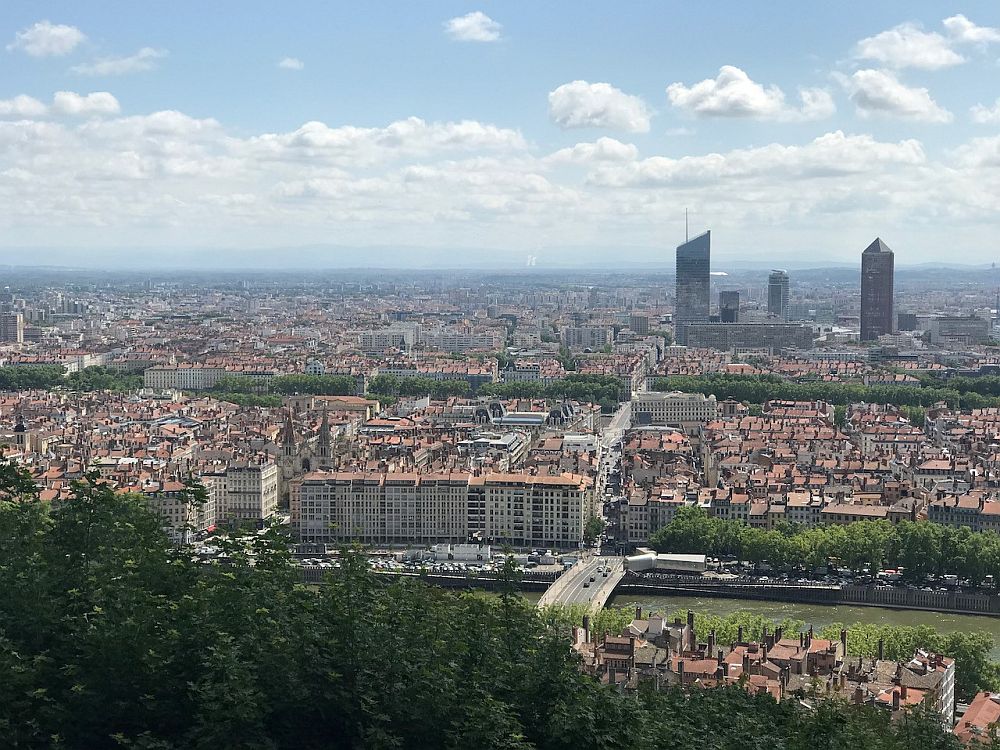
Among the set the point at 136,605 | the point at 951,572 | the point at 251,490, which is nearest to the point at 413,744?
the point at 136,605

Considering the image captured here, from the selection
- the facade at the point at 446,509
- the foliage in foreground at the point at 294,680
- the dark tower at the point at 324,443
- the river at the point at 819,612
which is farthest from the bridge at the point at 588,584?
the foliage in foreground at the point at 294,680

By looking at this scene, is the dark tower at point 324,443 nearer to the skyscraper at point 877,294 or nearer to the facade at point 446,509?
the facade at point 446,509

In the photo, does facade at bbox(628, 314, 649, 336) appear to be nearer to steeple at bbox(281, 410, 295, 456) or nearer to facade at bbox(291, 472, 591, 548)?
steeple at bbox(281, 410, 295, 456)

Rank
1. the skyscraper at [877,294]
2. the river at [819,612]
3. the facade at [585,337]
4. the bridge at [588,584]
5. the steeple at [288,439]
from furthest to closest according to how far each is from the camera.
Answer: the skyscraper at [877,294]
the facade at [585,337]
the steeple at [288,439]
the bridge at [588,584]
the river at [819,612]

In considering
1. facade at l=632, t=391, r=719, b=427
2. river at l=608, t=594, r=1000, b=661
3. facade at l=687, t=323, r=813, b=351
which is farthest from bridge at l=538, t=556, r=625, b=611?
facade at l=687, t=323, r=813, b=351

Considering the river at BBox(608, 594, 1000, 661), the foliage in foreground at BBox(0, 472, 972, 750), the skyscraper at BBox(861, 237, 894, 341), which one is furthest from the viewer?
the skyscraper at BBox(861, 237, 894, 341)

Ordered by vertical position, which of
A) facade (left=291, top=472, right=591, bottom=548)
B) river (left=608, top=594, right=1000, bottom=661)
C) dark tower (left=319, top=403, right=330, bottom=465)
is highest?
dark tower (left=319, top=403, right=330, bottom=465)
